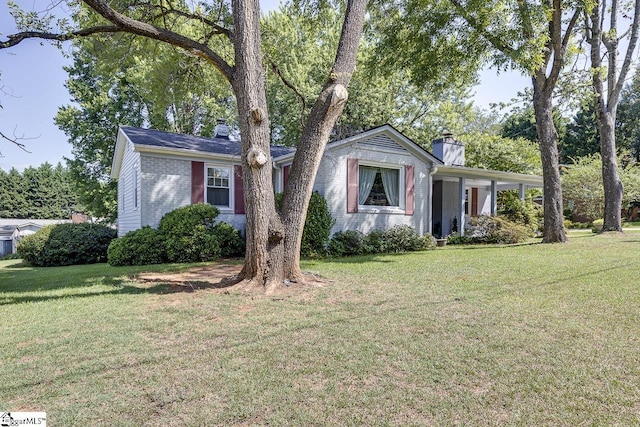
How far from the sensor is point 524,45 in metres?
9.70

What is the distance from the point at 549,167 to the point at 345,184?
7.00 meters

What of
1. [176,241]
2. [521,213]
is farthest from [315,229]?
[521,213]

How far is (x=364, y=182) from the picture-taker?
480 inches

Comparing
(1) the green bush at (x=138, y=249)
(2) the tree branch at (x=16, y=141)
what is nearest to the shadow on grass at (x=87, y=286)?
(1) the green bush at (x=138, y=249)

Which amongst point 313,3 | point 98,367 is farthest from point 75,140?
point 98,367

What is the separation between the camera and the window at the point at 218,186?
12375mm

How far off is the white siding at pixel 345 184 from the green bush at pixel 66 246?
7.92m

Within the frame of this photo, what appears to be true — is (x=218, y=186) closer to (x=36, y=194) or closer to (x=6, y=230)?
(x=6, y=230)

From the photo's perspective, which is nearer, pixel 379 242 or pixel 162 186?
pixel 379 242

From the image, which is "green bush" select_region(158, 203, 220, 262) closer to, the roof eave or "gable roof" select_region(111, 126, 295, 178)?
"gable roof" select_region(111, 126, 295, 178)

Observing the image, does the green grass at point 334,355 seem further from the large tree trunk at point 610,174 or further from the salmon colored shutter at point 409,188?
the large tree trunk at point 610,174

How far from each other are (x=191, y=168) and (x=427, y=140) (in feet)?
54.5

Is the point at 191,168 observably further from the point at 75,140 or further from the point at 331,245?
the point at 75,140

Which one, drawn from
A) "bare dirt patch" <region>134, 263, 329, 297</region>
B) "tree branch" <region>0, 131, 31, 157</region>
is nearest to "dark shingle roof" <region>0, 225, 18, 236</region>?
"bare dirt patch" <region>134, 263, 329, 297</region>
